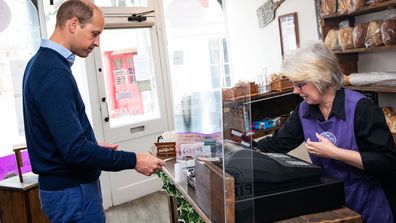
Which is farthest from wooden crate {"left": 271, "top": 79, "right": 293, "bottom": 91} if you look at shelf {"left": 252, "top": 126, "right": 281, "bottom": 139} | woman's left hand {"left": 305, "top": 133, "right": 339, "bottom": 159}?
woman's left hand {"left": 305, "top": 133, "right": 339, "bottom": 159}

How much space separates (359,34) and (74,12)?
1.85m

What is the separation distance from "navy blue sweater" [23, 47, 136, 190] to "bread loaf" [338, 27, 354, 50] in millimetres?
1774

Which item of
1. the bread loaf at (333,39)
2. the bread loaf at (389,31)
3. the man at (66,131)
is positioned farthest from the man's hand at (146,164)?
the bread loaf at (333,39)

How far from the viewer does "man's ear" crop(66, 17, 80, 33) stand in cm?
164

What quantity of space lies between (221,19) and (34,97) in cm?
385

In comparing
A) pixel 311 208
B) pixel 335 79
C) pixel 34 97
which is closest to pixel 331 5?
pixel 335 79

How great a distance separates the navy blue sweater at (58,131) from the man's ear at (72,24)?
137 mm

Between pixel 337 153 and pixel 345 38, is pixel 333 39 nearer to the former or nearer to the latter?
pixel 345 38

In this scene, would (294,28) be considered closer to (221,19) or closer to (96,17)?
(221,19)

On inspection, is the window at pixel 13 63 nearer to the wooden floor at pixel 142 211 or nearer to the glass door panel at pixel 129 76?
the glass door panel at pixel 129 76

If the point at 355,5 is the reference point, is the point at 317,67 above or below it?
below

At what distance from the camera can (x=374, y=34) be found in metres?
2.41

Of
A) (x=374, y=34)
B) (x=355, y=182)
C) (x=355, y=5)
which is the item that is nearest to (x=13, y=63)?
(x=355, y=5)

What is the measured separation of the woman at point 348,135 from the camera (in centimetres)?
144
